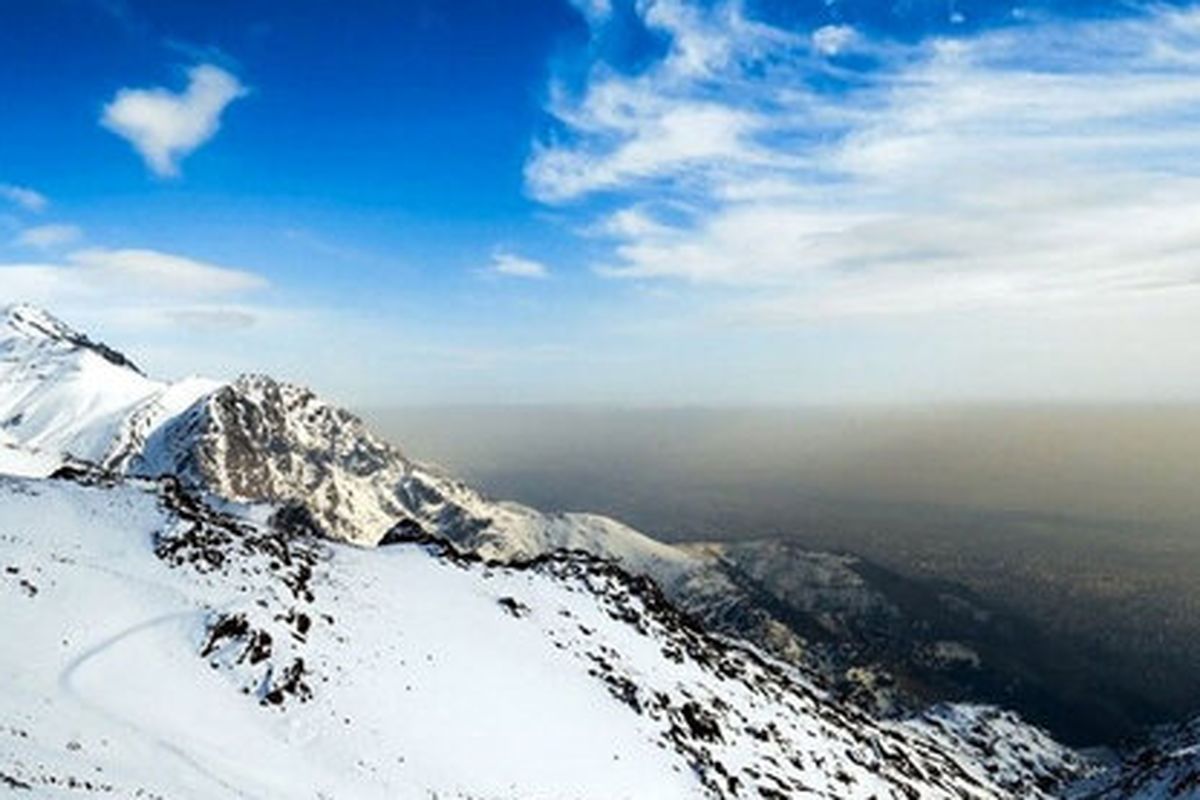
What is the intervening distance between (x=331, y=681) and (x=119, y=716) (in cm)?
1449

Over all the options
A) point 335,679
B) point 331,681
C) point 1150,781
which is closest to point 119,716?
point 331,681

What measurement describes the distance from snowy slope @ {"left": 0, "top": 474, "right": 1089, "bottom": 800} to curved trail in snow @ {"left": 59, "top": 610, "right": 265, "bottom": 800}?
14 centimetres

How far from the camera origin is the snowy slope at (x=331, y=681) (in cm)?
4278

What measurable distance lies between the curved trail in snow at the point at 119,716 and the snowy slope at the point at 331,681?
14 cm

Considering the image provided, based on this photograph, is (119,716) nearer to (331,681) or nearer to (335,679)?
(331,681)

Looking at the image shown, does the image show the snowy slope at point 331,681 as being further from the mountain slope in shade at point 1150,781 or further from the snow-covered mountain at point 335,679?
the mountain slope in shade at point 1150,781

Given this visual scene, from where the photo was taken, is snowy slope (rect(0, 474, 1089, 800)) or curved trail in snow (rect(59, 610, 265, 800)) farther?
snowy slope (rect(0, 474, 1089, 800))

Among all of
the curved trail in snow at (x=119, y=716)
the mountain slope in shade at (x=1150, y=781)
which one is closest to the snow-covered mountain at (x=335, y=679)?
the curved trail in snow at (x=119, y=716)

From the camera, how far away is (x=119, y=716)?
43.1 m

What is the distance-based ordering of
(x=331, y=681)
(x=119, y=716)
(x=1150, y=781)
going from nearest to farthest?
1. (x=119, y=716)
2. (x=331, y=681)
3. (x=1150, y=781)

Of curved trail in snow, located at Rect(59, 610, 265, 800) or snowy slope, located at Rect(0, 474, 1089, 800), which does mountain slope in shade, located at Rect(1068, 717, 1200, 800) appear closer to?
snowy slope, located at Rect(0, 474, 1089, 800)

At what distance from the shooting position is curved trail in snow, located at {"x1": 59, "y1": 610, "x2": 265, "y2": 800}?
38812mm

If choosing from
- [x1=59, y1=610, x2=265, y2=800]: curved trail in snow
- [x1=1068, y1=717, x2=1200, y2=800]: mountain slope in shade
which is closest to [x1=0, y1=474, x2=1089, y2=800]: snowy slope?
[x1=59, y1=610, x2=265, y2=800]: curved trail in snow

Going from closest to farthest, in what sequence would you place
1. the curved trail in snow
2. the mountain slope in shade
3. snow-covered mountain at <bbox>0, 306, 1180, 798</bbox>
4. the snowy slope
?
the curved trail in snow
the snowy slope
snow-covered mountain at <bbox>0, 306, 1180, 798</bbox>
the mountain slope in shade
